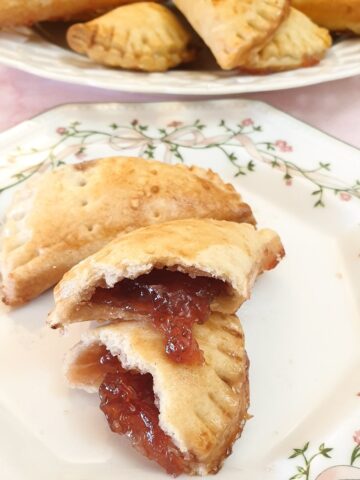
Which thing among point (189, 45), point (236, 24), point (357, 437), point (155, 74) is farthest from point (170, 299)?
point (189, 45)

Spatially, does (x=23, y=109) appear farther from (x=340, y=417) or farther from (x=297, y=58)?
(x=340, y=417)

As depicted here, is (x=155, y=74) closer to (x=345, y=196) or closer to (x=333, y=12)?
(x=333, y=12)

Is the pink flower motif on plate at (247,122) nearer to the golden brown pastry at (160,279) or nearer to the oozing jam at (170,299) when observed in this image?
the golden brown pastry at (160,279)

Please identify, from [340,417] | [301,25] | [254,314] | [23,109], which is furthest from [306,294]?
[23,109]

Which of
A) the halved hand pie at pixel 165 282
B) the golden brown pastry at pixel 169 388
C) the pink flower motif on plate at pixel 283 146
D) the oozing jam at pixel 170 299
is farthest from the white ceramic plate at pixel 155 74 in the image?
the golden brown pastry at pixel 169 388

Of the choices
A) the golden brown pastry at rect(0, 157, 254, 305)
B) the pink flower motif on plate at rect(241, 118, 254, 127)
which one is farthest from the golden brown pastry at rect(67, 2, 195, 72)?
the golden brown pastry at rect(0, 157, 254, 305)

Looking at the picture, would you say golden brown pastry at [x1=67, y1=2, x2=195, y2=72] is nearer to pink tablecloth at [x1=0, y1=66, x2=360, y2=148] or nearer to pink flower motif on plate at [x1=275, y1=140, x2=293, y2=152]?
pink tablecloth at [x1=0, y1=66, x2=360, y2=148]
